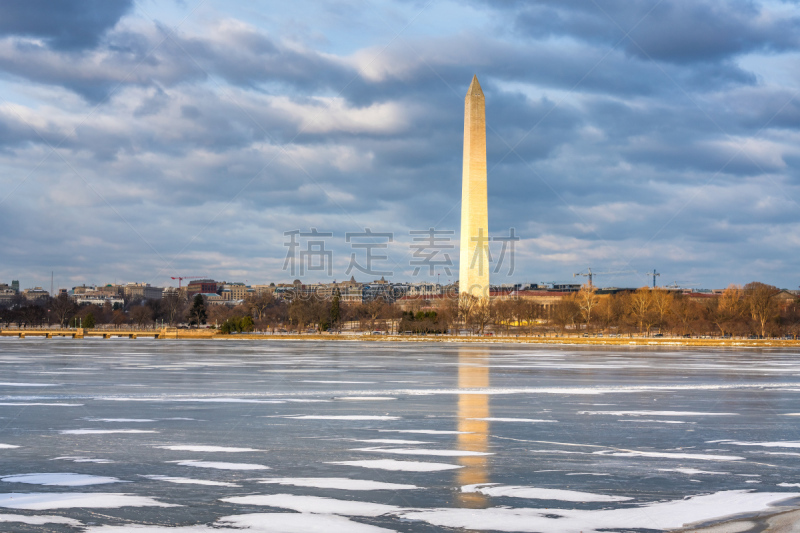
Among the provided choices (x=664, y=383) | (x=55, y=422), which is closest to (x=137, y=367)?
(x=55, y=422)

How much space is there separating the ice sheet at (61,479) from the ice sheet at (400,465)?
2.53m

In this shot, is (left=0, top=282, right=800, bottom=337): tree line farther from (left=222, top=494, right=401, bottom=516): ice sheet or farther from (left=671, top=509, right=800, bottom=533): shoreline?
(left=671, top=509, right=800, bottom=533): shoreline

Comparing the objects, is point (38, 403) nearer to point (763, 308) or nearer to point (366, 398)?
point (366, 398)

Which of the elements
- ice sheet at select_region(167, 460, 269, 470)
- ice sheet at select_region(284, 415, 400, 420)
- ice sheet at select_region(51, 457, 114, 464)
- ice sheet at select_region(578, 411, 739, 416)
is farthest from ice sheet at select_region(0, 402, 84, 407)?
ice sheet at select_region(578, 411, 739, 416)

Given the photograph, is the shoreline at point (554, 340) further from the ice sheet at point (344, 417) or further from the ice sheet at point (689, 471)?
the ice sheet at point (689, 471)

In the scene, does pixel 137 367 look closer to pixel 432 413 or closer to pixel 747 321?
pixel 432 413

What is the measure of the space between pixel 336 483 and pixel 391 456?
5.41 feet

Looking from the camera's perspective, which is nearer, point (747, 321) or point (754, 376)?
point (754, 376)

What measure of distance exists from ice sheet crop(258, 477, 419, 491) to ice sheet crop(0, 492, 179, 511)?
135 centimetres

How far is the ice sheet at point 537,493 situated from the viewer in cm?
772

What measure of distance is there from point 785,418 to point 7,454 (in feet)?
39.5

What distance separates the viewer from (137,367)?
90.6 feet

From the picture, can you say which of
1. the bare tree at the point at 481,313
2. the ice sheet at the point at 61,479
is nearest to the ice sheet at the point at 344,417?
the ice sheet at the point at 61,479

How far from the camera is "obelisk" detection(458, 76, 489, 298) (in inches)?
2137
